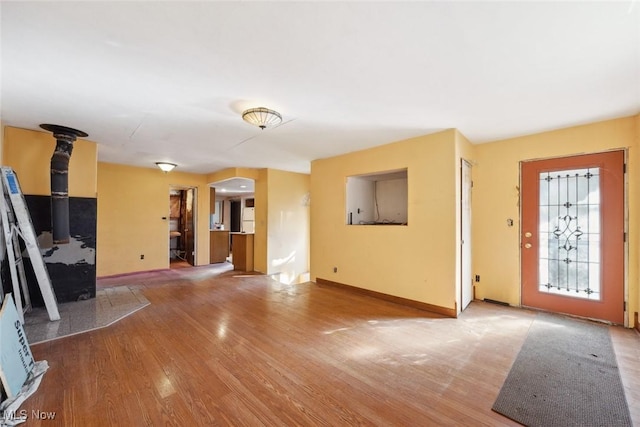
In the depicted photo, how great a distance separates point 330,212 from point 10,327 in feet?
13.7

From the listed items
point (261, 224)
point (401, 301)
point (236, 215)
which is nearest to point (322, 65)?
point (401, 301)

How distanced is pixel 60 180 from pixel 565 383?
19.8 ft

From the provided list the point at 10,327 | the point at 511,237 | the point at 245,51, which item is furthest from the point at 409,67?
the point at 10,327

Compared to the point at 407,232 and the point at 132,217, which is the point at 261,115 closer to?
the point at 407,232

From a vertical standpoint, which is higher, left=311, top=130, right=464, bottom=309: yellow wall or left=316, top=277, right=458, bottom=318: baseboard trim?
left=311, top=130, right=464, bottom=309: yellow wall

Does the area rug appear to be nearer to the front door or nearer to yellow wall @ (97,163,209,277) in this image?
yellow wall @ (97,163,209,277)

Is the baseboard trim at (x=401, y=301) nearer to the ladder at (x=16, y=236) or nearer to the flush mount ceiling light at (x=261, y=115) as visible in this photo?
the flush mount ceiling light at (x=261, y=115)

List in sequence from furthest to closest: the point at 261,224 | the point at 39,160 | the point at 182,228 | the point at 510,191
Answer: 1. the point at 182,228
2. the point at 261,224
3. the point at 510,191
4. the point at 39,160

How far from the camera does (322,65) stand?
2.06m

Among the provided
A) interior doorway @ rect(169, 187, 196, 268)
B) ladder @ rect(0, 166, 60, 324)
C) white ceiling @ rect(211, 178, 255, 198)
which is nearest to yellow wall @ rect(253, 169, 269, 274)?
white ceiling @ rect(211, 178, 255, 198)

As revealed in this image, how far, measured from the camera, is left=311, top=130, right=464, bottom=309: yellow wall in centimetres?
355

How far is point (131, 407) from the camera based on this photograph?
1788 mm

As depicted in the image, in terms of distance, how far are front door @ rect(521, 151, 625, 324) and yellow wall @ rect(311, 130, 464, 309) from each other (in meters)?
1.27

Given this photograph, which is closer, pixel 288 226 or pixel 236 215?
pixel 288 226
